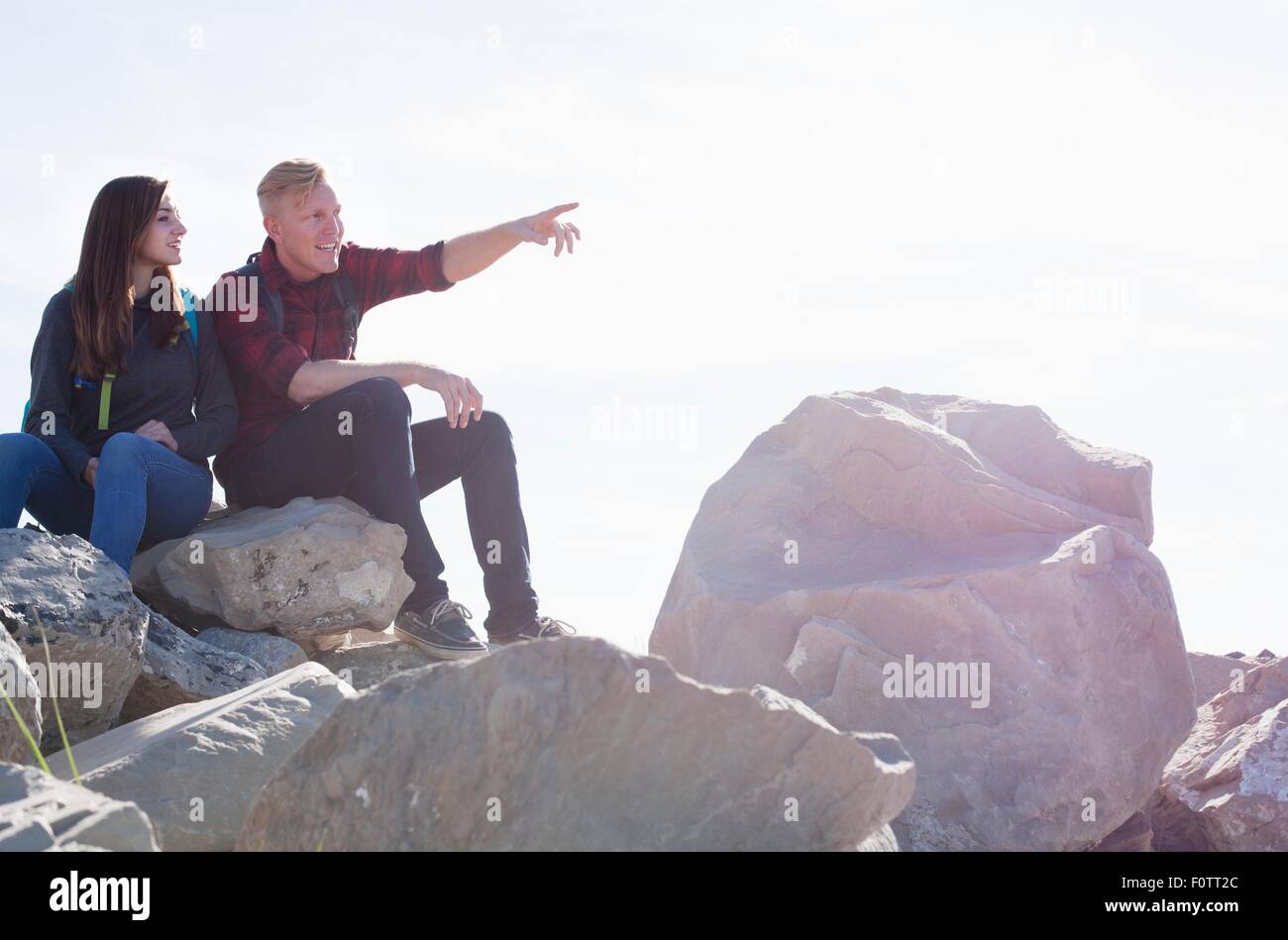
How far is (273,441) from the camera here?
5824 millimetres

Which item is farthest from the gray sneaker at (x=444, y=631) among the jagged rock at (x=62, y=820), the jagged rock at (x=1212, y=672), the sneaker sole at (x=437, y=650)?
the jagged rock at (x=1212, y=672)

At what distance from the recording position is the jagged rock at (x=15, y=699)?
3568mm

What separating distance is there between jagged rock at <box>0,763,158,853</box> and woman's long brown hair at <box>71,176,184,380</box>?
3057 mm

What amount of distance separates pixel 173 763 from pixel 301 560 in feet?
6.86

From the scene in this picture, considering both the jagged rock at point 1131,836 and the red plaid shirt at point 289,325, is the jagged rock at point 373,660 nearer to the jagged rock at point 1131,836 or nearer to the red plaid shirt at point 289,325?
the red plaid shirt at point 289,325

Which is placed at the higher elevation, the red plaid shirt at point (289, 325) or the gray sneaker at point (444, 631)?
the red plaid shirt at point (289, 325)

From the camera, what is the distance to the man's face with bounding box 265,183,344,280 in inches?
230

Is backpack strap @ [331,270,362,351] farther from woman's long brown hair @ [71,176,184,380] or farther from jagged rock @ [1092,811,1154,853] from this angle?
jagged rock @ [1092,811,1154,853]

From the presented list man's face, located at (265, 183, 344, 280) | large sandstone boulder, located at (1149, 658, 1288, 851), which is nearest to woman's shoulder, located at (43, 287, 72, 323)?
man's face, located at (265, 183, 344, 280)

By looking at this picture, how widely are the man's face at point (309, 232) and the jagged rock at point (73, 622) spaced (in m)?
1.84

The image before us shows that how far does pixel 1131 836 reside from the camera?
5.42 m
